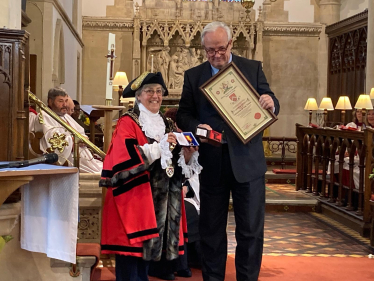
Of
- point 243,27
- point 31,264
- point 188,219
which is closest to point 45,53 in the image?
point 188,219

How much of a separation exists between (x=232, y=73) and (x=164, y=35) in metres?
11.9

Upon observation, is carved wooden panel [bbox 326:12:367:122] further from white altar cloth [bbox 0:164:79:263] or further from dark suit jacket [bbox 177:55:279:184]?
white altar cloth [bbox 0:164:79:263]

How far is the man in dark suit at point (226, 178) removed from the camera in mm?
3152

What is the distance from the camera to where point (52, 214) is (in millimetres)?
3143

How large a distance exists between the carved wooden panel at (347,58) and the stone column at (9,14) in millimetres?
11293

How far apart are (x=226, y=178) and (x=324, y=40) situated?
1346 centimetres

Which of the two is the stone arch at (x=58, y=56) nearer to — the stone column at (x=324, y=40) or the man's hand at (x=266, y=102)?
the man's hand at (x=266, y=102)

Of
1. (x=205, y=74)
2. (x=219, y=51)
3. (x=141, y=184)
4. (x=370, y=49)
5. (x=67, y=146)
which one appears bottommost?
(x=141, y=184)

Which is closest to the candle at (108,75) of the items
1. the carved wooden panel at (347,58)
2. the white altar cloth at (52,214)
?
the white altar cloth at (52,214)

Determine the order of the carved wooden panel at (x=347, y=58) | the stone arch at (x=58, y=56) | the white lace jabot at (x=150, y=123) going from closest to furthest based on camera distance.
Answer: the white lace jabot at (x=150, y=123) → the stone arch at (x=58, y=56) → the carved wooden panel at (x=347, y=58)

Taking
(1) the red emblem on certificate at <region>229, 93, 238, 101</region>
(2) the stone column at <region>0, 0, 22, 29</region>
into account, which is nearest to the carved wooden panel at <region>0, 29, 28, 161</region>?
(2) the stone column at <region>0, 0, 22, 29</region>

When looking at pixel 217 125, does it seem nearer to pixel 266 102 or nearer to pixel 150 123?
pixel 266 102

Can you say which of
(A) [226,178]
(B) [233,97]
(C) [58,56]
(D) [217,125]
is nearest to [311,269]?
(A) [226,178]

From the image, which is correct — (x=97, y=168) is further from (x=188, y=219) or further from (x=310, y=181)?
(x=310, y=181)
